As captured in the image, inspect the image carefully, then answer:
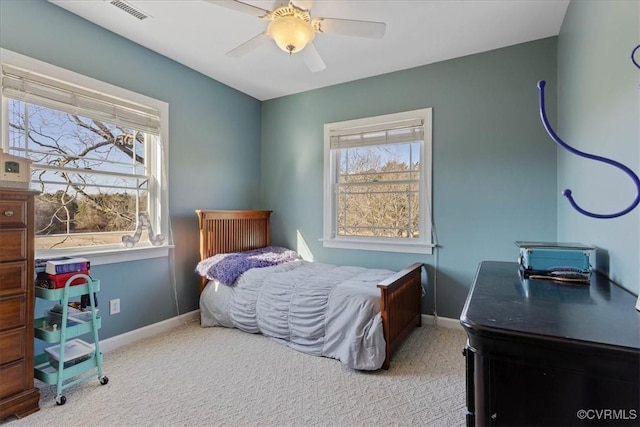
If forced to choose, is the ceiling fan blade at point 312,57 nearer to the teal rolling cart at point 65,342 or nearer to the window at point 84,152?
the window at point 84,152

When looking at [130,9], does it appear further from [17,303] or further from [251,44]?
[17,303]

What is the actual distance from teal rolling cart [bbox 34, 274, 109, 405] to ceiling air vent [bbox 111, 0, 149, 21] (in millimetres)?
1921

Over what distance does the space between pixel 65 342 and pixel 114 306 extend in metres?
0.61

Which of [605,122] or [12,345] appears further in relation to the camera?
[12,345]

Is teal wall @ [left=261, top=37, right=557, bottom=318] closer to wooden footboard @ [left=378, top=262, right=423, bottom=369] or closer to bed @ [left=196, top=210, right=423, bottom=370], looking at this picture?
wooden footboard @ [left=378, top=262, right=423, bottom=369]

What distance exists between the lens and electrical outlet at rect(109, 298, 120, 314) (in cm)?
259

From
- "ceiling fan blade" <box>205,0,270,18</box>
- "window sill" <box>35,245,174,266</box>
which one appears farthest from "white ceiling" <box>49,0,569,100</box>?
"window sill" <box>35,245,174,266</box>

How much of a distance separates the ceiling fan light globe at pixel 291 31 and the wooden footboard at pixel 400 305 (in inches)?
67.7

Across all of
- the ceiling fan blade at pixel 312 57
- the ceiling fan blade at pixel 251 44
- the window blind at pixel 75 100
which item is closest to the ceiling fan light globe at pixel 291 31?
the ceiling fan blade at pixel 251 44

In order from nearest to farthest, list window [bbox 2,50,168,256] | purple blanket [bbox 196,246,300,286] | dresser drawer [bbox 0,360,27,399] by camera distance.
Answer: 1. dresser drawer [bbox 0,360,27,399]
2. window [bbox 2,50,168,256]
3. purple blanket [bbox 196,246,300,286]

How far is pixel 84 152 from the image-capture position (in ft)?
8.30

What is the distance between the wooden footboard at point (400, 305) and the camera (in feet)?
7.40

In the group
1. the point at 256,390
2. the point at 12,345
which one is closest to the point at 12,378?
the point at 12,345

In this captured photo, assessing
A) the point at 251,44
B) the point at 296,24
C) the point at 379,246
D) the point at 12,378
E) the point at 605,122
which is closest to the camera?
the point at 605,122
